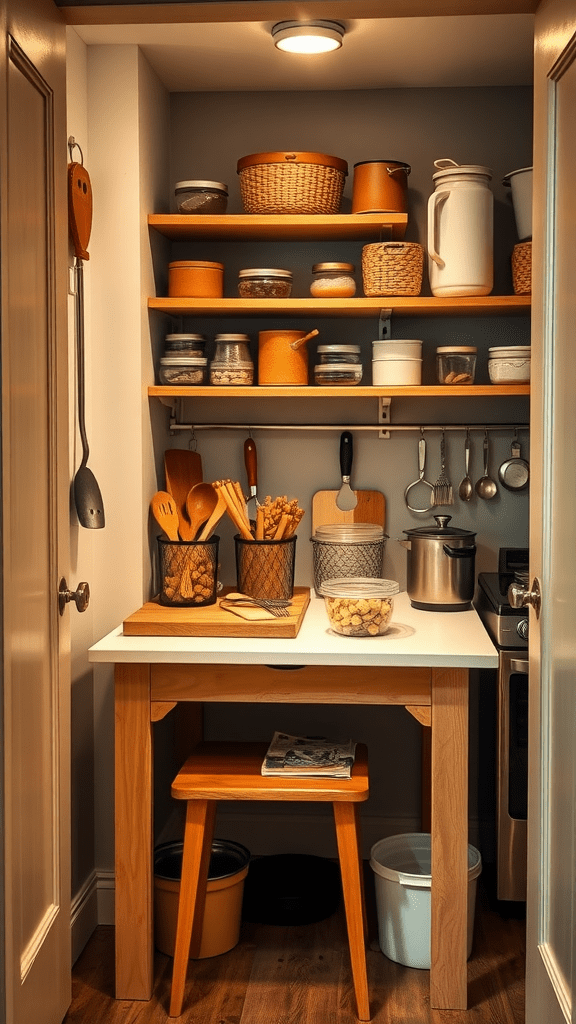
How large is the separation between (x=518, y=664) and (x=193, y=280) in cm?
134

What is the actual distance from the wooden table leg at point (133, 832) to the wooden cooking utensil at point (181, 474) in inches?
24.2

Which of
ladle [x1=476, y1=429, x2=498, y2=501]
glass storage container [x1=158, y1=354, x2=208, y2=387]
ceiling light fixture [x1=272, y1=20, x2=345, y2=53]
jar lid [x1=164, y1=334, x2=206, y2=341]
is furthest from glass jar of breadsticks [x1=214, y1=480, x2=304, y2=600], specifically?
ceiling light fixture [x1=272, y1=20, x2=345, y2=53]

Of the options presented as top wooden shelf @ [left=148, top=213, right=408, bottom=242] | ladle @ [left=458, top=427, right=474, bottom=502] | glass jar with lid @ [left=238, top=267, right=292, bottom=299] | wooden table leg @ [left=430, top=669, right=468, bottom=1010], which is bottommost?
wooden table leg @ [left=430, top=669, right=468, bottom=1010]

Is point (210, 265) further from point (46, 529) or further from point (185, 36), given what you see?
point (46, 529)

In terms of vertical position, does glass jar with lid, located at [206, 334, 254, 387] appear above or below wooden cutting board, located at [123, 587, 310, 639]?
above

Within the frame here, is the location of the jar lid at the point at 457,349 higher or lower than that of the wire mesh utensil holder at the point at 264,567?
higher

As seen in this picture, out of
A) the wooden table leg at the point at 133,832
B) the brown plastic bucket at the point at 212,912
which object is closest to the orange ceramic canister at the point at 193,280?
the wooden table leg at the point at 133,832

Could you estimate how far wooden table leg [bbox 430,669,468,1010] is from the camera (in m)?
2.41

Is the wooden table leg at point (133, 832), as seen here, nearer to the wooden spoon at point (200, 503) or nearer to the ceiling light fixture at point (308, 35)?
the wooden spoon at point (200, 503)

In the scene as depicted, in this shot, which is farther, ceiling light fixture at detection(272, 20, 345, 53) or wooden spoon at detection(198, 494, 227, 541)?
wooden spoon at detection(198, 494, 227, 541)

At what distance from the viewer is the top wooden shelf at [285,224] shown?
9.21 feet

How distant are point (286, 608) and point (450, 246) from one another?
3.39ft

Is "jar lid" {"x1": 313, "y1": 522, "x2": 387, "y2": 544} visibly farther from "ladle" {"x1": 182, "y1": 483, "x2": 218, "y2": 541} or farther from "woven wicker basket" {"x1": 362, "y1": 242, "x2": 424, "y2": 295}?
"woven wicker basket" {"x1": 362, "y1": 242, "x2": 424, "y2": 295}

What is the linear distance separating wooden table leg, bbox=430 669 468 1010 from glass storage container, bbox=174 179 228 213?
1.38m
